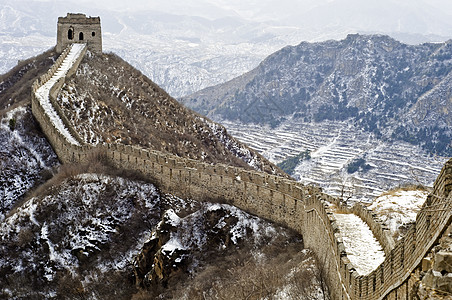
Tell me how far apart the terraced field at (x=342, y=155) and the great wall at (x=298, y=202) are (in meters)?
59.7

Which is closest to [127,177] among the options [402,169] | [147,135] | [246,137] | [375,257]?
[147,135]

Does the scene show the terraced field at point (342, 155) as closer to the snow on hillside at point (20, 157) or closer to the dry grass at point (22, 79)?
the dry grass at point (22, 79)

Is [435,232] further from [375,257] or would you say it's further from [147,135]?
[147,135]

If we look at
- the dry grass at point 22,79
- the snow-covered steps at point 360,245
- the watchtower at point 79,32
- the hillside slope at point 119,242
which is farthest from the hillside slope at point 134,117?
the snow-covered steps at point 360,245

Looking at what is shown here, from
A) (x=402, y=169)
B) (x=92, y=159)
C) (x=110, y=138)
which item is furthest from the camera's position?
(x=402, y=169)

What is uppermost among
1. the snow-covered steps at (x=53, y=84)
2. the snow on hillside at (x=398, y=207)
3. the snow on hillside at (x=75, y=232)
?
the snow on hillside at (x=398, y=207)

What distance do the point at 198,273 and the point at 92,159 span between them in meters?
14.9

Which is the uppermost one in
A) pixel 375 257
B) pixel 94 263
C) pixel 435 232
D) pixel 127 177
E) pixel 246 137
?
pixel 435 232

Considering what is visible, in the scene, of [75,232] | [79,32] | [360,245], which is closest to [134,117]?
[79,32]

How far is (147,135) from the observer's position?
202ft

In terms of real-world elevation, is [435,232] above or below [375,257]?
above

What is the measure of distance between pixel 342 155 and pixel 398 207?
13269 centimetres

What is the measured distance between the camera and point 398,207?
29609 millimetres

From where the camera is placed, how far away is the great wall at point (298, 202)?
12.5 m
